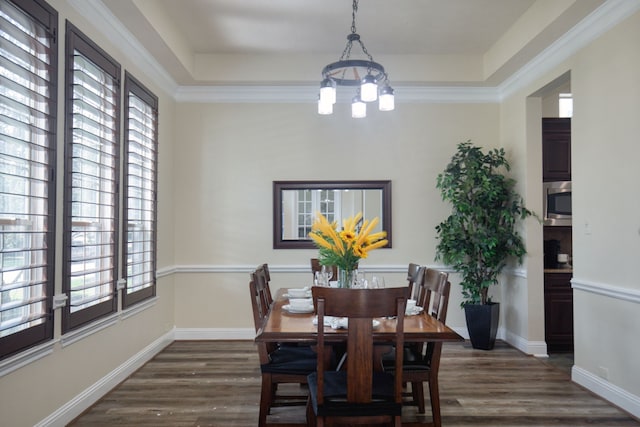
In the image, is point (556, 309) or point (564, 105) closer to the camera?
point (556, 309)

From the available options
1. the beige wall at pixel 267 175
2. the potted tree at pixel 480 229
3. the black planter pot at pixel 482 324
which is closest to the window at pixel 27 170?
the beige wall at pixel 267 175

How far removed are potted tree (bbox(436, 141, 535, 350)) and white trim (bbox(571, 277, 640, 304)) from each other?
3.04 feet

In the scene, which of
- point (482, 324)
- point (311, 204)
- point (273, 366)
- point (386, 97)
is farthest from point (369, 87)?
point (482, 324)

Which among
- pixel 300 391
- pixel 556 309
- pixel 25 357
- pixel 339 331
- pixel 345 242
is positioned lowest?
pixel 300 391

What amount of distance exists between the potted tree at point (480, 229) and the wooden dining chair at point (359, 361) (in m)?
2.74

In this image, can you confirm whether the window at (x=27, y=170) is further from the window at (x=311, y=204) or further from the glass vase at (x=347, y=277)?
the window at (x=311, y=204)

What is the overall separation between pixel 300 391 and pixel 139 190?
2.23 metres

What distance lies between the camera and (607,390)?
3352 millimetres

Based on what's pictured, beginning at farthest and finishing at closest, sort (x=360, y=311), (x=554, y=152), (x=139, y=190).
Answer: (x=554, y=152) → (x=139, y=190) → (x=360, y=311)

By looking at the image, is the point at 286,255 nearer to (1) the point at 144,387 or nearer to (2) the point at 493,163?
(1) the point at 144,387

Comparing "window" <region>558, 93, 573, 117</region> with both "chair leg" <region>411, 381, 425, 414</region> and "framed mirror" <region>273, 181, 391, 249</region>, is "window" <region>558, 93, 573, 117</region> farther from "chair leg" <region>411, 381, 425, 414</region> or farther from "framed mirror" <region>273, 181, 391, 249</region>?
"chair leg" <region>411, 381, 425, 414</region>

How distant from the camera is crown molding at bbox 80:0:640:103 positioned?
3.28 meters

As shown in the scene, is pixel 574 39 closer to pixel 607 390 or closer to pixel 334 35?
pixel 334 35

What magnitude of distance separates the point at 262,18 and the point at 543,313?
150 inches
